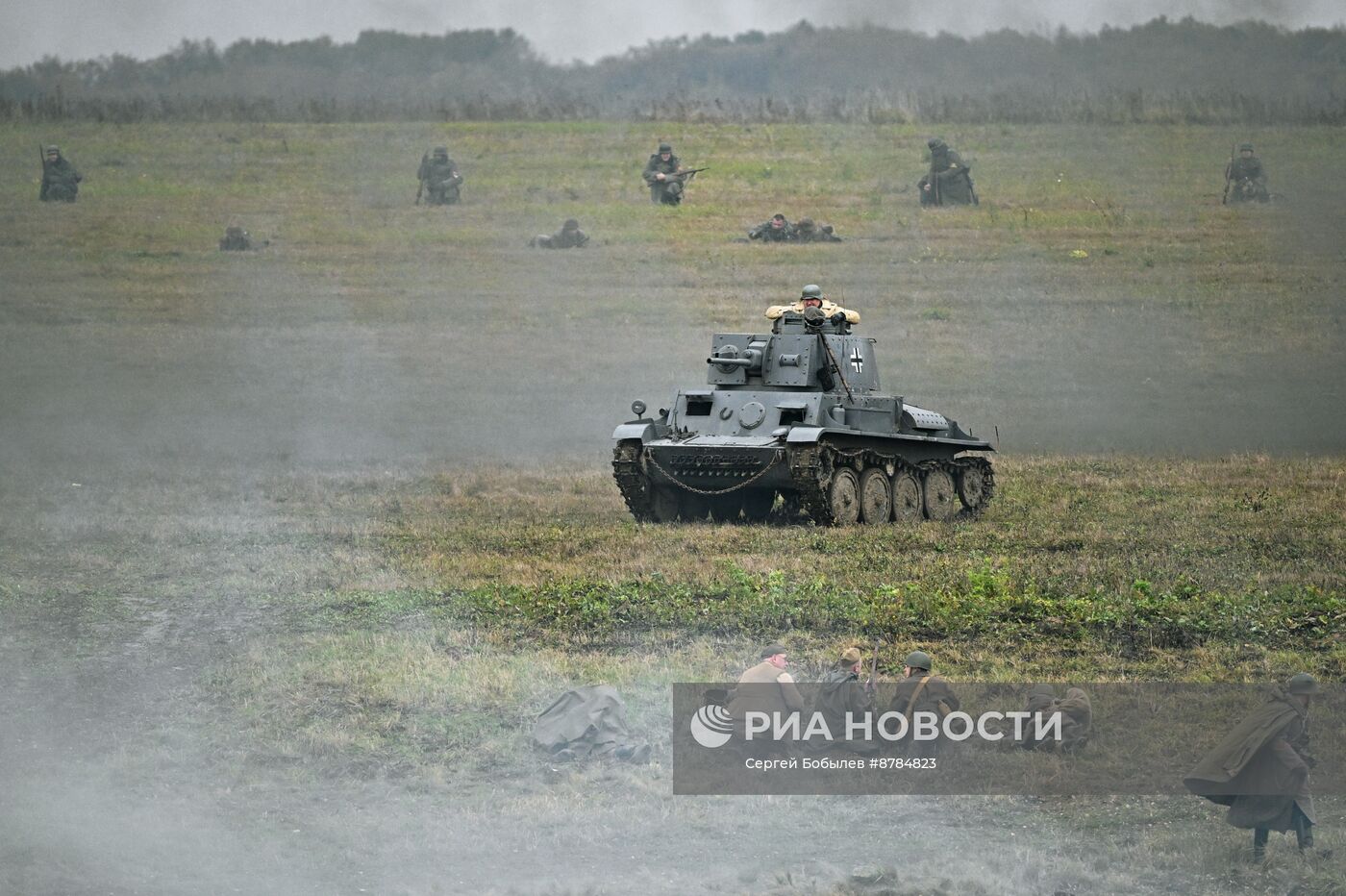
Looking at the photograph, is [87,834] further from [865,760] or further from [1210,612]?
[1210,612]

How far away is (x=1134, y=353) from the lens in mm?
35969

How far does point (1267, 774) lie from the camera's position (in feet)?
32.2

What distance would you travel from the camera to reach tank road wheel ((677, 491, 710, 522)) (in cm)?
2236

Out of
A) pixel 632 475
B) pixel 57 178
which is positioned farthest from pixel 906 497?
pixel 57 178

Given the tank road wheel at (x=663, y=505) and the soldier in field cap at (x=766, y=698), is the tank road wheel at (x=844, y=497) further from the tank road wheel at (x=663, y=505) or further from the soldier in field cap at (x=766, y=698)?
the soldier in field cap at (x=766, y=698)

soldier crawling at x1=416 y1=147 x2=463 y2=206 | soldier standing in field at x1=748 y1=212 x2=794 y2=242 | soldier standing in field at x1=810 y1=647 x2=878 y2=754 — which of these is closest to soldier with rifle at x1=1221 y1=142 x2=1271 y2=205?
soldier standing in field at x1=748 y1=212 x2=794 y2=242

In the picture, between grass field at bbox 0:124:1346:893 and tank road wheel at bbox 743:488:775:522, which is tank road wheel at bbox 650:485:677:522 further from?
tank road wheel at bbox 743:488:775:522

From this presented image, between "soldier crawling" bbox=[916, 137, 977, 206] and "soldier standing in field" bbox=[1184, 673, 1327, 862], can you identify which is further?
"soldier crawling" bbox=[916, 137, 977, 206]

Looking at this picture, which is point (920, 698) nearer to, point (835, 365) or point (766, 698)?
point (766, 698)

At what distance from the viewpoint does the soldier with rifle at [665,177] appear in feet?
132

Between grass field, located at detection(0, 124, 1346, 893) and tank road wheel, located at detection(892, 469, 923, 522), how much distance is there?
51.2 inches

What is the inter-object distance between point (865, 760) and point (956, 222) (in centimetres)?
2952

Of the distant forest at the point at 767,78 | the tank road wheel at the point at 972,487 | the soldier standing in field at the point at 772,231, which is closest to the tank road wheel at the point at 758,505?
the tank road wheel at the point at 972,487

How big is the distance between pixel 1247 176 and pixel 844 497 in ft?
62.3
